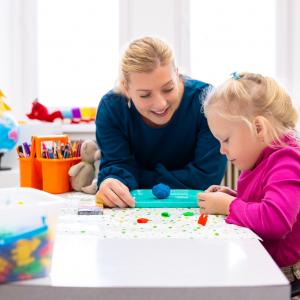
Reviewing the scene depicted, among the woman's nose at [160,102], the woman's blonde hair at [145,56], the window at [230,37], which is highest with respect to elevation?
the window at [230,37]

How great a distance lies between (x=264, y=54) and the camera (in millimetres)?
2785

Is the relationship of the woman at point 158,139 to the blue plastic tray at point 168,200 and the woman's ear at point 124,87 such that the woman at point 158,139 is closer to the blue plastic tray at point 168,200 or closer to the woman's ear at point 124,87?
the woman's ear at point 124,87

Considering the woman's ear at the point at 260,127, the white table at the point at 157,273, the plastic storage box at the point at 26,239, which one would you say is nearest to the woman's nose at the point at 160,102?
the woman's ear at the point at 260,127

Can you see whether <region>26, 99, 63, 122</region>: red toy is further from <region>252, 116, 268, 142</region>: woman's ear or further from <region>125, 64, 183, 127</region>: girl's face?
<region>252, 116, 268, 142</region>: woman's ear

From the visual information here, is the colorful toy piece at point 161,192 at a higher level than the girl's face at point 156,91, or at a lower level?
lower

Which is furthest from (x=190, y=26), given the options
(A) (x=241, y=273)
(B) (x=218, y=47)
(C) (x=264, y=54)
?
(A) (x=241, y=273)

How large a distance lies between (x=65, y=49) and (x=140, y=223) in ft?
6.51

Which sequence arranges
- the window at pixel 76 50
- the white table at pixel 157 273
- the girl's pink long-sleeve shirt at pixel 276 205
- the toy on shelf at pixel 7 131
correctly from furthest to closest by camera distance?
the window at pixel 76 50 → the toy on shelf at pixel 7 131 → the girl's pink long-sleeve shirt at pixel 276 205 → the white table at pixel 157 273

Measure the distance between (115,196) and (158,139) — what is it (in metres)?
0.34

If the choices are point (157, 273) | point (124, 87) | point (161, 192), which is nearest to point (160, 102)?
point (124, 87)

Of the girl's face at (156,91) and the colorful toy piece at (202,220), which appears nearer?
the colorful toy piece at (202,220)

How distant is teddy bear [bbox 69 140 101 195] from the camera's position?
1.39 metres

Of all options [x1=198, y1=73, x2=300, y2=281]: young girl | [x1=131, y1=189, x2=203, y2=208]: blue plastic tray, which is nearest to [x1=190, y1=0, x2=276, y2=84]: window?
[x1=131, y1=189, x2=203, y2=208]: blue plastic tray

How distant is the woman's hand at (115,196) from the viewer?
1.14 m
